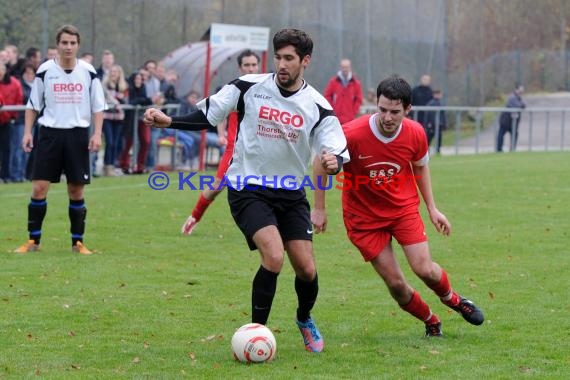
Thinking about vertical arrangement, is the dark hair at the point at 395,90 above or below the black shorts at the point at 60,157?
above

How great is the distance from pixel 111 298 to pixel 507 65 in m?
40.1

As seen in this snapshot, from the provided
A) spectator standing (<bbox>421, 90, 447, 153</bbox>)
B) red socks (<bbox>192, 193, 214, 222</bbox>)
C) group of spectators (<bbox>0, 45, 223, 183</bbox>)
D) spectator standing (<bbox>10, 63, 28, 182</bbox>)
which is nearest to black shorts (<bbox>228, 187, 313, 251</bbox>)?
red socks (<bbox>192, 193, 214, 222</bbox>)

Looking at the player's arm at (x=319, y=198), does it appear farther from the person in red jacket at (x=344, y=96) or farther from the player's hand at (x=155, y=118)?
the person in red jacket at (x=344, y=96)

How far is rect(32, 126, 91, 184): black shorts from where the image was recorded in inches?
412

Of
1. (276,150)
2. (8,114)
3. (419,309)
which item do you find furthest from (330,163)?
(8,114)

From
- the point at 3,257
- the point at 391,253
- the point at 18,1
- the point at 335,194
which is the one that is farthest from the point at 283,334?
the point at 18,1

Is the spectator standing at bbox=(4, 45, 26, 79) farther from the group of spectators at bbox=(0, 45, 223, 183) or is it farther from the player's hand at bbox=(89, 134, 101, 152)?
the player's hand at bbox=(89, 134, 101, 152)

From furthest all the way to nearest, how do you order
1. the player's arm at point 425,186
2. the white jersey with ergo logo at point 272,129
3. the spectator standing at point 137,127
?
1. the spectator standing at point 137,127
2. the player's arm at point 425,186
3. the white jersey with ergo logo at point 272,129

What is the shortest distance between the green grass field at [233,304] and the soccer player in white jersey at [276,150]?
1.72 feet

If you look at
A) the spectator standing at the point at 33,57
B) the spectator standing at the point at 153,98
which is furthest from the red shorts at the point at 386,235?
the spectator standing at the point at 153,98

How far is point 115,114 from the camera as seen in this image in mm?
19000

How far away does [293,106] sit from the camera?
6809 mm

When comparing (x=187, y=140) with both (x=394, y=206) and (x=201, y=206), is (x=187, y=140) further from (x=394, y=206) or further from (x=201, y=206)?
(x=394, y=206)

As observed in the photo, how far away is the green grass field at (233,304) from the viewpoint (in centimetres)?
656
